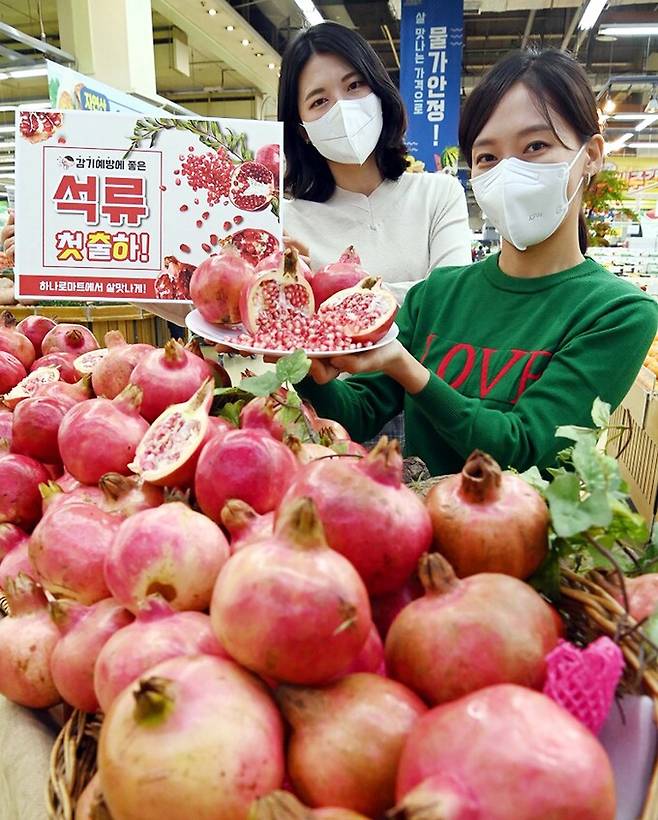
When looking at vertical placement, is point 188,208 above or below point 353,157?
below

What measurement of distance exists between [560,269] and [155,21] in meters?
11.6

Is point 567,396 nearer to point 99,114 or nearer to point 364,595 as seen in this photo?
point 364,595

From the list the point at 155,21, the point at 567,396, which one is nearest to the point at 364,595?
the point at 567,396

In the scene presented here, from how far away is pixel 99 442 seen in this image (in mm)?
1127

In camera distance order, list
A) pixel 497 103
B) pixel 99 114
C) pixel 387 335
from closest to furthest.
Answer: pixel 387 335
pixel 497 103
pixel 99 114

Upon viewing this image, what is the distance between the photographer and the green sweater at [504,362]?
1.51 meters

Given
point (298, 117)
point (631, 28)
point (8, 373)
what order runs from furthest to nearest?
1. point (631, 28)
2. point (298, 117)
3. point (8, 373)

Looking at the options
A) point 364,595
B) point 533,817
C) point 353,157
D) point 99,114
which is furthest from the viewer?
point 353,157

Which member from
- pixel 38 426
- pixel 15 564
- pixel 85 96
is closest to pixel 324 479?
pixel 15 564

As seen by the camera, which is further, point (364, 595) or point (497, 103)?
point (497, 103)

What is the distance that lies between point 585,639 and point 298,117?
2065 millimetres

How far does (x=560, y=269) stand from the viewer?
5.86ft

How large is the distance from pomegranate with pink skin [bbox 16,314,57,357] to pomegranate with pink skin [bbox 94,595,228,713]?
59.2 inches

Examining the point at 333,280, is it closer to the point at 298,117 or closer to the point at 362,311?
the point at 362,311
